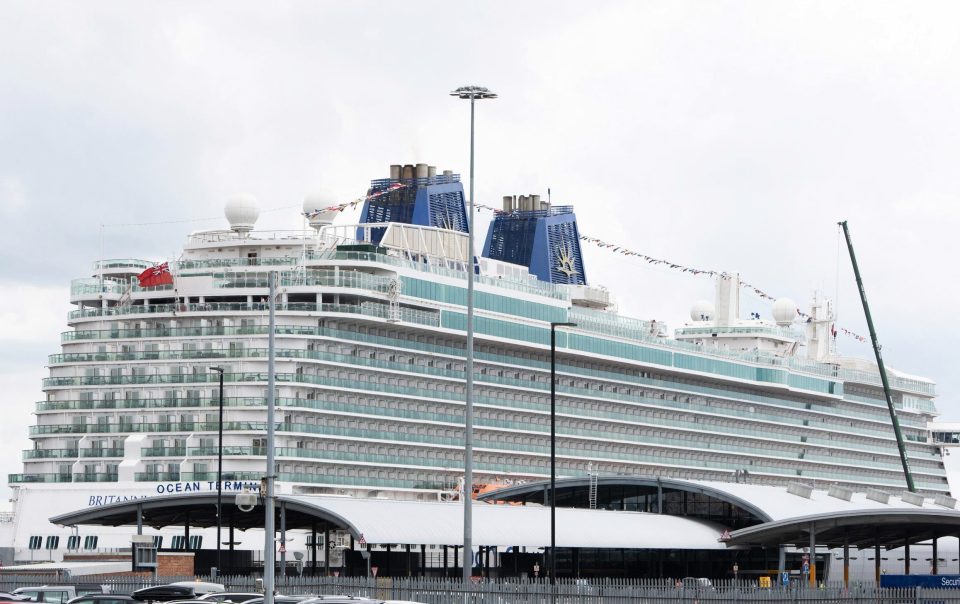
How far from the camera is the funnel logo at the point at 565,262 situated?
5075 inches

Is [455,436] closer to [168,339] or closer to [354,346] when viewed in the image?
[354,346]

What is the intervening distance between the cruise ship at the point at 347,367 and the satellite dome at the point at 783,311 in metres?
27.9

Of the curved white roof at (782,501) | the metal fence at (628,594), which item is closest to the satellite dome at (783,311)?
the curved white roof at (782,501)

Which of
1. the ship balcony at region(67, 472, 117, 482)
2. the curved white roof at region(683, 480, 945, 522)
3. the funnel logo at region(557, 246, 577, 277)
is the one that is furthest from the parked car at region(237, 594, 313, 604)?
the funnel logo at region(557, 246, 577, 277)

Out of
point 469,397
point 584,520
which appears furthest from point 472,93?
point 584,520

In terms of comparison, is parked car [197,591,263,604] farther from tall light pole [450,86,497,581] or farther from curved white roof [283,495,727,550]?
curved white roof [283,495,727,550]

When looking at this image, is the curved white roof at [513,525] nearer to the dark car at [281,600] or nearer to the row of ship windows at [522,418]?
the row of ship windows at [522,418]

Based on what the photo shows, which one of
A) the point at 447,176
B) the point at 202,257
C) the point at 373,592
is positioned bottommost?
the point at 373,592

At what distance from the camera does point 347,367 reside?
4003 inches

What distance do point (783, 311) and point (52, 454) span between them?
7569 centimetres

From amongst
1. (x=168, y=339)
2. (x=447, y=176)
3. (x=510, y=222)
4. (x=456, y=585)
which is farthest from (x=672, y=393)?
(x=456, y=585)

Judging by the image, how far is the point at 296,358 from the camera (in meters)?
98.9

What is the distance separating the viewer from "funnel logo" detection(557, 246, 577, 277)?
128900mm

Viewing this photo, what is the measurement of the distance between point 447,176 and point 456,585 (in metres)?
62.6
